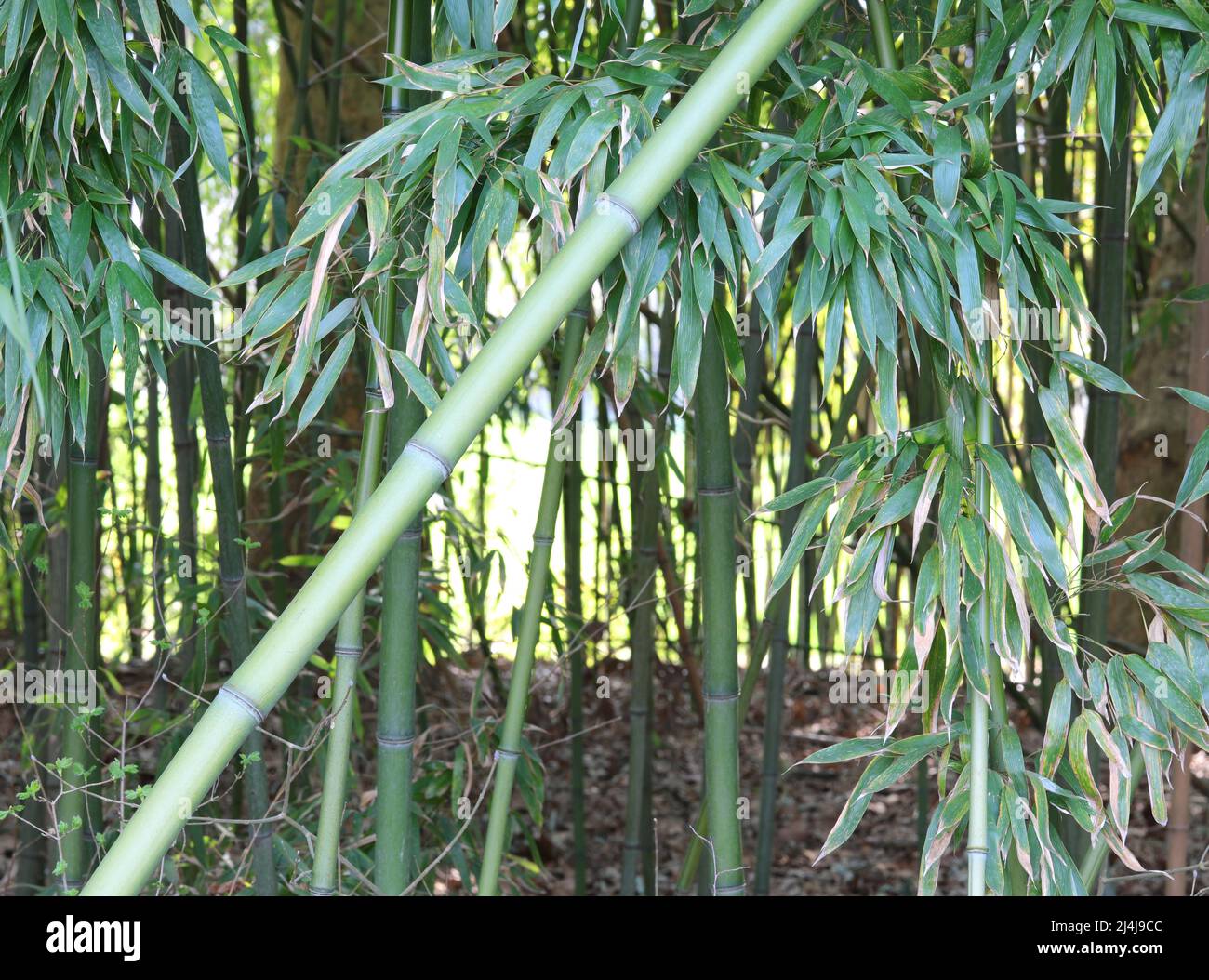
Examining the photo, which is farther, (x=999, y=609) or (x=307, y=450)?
(x=307, y=450)

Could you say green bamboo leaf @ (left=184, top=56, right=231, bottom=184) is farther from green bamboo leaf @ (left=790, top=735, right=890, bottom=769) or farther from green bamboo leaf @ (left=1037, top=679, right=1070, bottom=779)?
green bamboo leaf @ (left=1037, top=679, right=1070, bottom=779)

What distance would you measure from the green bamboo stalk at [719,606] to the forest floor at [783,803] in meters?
1.35

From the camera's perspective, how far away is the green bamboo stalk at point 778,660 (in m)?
2.03

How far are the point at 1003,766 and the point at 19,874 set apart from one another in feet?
6.06

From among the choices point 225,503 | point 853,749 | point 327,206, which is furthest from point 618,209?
point 225,503

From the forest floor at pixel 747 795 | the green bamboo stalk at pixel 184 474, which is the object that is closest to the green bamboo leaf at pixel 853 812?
the green bamboo stalk at pixel 184 474

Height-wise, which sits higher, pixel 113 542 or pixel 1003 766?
pixel 113 542

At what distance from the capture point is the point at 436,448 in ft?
2.82

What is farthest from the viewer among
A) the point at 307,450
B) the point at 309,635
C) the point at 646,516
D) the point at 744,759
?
the point at 744,759

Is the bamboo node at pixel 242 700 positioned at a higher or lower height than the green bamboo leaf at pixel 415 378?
lower

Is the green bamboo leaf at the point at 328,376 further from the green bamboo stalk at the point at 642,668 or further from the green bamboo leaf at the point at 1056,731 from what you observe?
the green bamboo stalk at the point at 642,668
